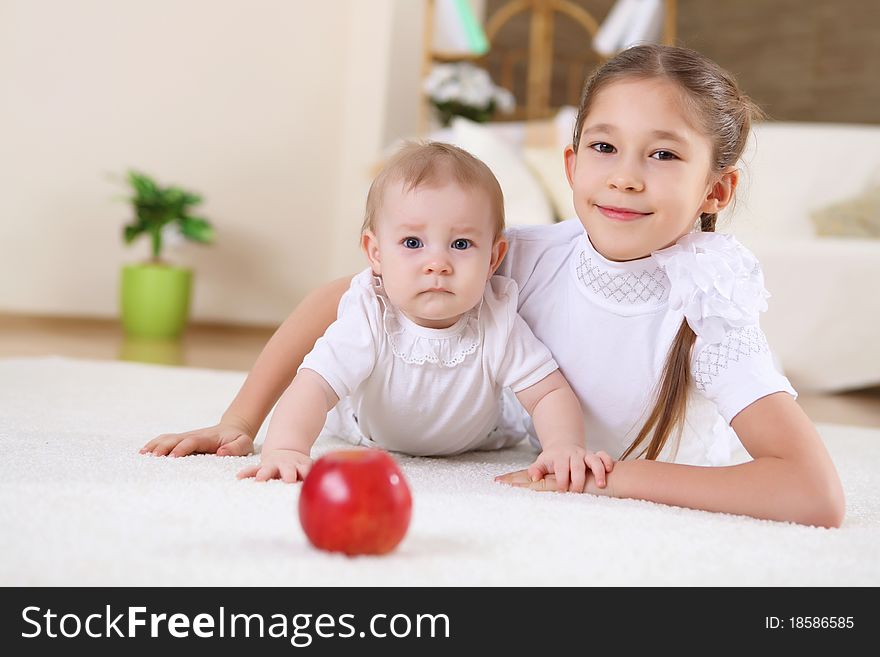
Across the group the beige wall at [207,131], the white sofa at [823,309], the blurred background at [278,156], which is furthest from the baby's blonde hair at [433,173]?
the beige wall at [207,131]

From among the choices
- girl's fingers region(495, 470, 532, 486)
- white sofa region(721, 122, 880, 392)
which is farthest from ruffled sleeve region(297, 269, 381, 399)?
white sofa region(721, 122, 880, 392)

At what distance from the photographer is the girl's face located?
46.5 inches

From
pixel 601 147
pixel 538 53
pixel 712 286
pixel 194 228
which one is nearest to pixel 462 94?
pixel 538 53

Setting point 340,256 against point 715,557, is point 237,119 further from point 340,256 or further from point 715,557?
point 715,557

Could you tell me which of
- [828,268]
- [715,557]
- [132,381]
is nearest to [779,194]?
[828,268]

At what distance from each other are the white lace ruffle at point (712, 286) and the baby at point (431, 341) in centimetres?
18

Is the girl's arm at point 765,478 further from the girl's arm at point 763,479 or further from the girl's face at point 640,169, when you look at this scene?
the girl's face at point 640,169

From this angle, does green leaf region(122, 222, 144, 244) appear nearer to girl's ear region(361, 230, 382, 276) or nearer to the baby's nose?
girl's ear region(361, 230, 382, 276)

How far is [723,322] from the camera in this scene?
1201 mm

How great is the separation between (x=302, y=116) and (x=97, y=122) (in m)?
0.88

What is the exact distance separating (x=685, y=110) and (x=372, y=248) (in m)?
0.42

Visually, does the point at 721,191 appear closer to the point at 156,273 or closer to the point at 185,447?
the point at 185,447

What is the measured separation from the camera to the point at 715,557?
87cm

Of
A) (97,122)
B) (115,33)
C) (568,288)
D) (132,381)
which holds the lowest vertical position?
(132,381)
